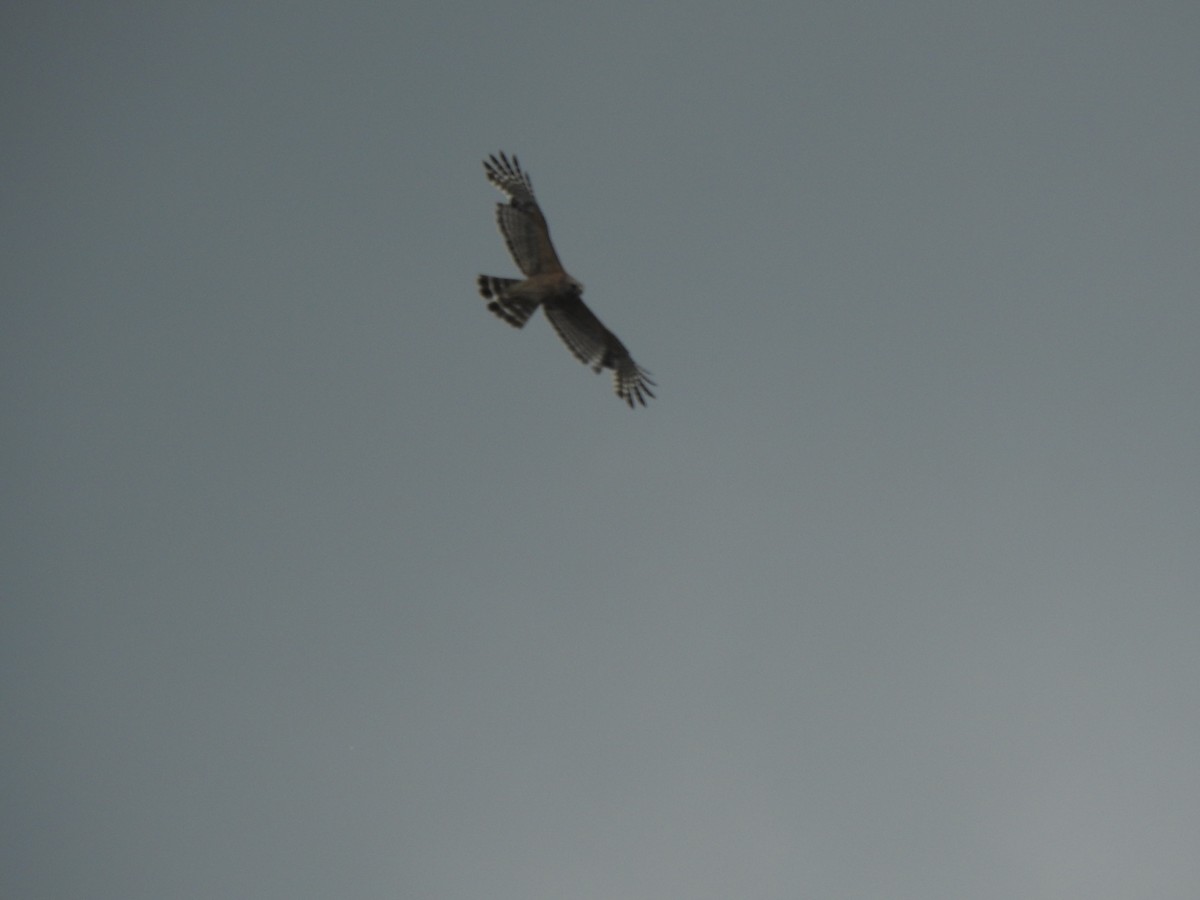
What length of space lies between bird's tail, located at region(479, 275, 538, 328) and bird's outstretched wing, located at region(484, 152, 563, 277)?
20.4 inches

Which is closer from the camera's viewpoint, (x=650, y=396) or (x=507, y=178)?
(x=507, y=178)

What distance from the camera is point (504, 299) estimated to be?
2156 cm

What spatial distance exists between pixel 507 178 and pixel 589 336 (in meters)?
3.78

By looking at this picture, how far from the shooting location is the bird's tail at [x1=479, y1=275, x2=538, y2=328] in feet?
70.7

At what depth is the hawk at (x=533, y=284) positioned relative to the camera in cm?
2127

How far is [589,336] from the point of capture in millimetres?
22406

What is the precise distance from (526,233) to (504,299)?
144 cm

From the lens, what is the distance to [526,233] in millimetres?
21406

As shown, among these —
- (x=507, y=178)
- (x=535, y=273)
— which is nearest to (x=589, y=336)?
(x=535, y=273)

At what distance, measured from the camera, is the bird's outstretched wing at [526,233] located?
69.6 ft

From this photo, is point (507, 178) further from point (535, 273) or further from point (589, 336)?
point (589, 336)

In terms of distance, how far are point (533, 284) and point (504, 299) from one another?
28.3 inches

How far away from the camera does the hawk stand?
2127 centimetres

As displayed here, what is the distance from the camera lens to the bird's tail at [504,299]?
2155 cm
